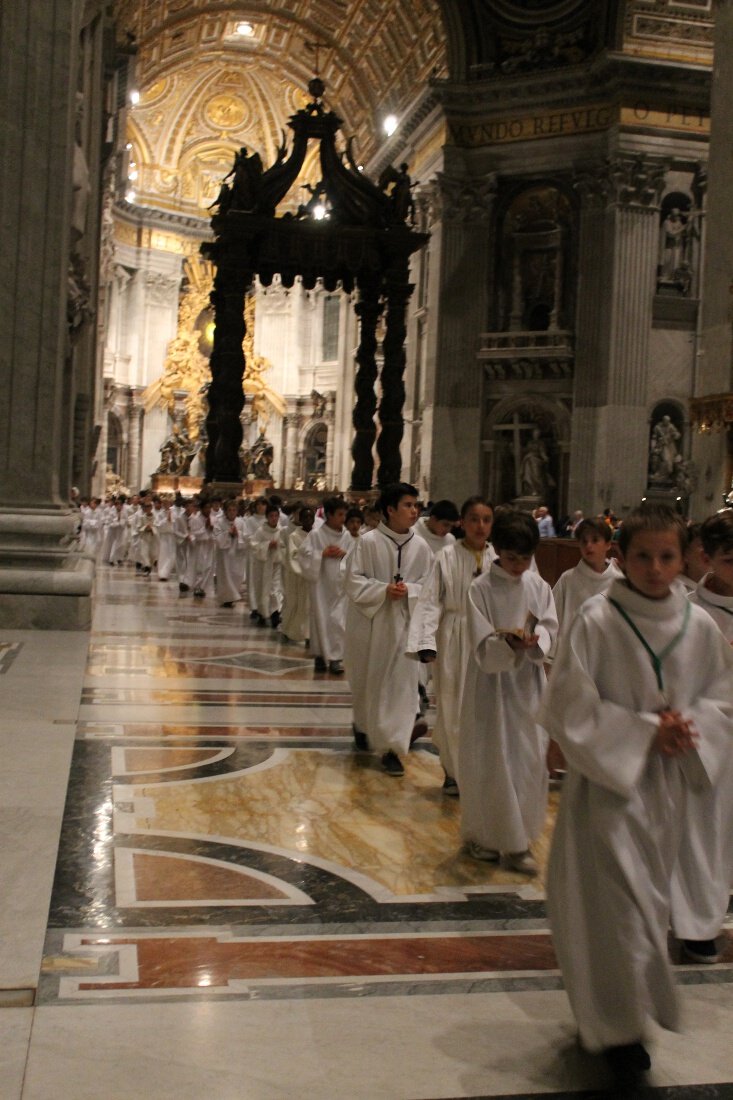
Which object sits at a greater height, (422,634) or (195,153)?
(195,153)

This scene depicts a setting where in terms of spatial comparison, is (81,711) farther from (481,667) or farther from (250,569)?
(250,569)

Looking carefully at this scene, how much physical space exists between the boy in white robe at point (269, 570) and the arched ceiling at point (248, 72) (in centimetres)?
1381

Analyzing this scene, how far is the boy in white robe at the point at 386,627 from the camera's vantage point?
6457 millimetres

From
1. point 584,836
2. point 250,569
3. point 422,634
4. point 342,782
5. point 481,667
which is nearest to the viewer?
point 584,836

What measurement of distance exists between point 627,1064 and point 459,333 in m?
24.6

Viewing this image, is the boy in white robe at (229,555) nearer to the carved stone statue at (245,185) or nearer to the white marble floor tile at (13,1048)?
the carved stone statue at (245,185)

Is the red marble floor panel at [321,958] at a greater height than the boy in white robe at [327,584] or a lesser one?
lesser

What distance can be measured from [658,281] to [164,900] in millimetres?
Answer: 23052

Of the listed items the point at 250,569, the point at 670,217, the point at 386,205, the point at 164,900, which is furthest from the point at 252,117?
the point at 164,900

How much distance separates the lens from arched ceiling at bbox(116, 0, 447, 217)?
30672 millimetres

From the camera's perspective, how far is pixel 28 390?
31.8 feet

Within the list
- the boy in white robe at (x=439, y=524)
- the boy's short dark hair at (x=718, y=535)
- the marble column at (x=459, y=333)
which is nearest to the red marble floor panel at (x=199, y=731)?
the boy in white robe at (x=439, y=524)

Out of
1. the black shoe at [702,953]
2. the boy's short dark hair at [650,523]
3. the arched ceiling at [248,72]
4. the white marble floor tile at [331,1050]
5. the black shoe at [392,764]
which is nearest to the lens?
the white marble floor tile at [331,1050]

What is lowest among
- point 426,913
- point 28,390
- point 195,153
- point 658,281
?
point 426,913
